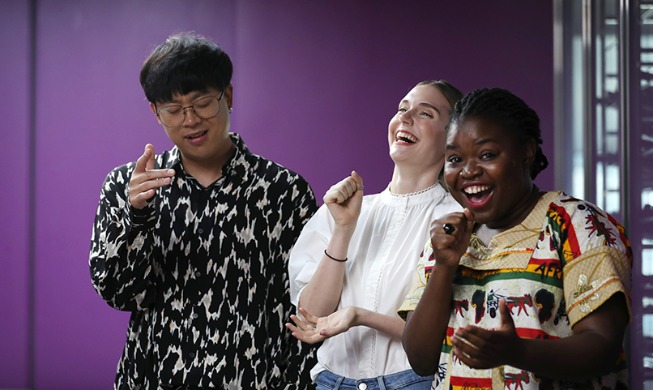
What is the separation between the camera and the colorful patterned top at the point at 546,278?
1.38m

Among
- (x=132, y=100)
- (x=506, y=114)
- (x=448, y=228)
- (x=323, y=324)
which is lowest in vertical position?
(x=323, y=324)

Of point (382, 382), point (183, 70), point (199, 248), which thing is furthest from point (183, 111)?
point (382, 382)

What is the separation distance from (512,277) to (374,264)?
0.67 meters

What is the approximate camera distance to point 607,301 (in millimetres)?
1371

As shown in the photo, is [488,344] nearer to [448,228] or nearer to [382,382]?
[448,228]

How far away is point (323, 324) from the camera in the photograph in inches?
76.8

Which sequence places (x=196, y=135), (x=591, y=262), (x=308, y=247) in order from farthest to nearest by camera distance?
1. (x=196, y=135)
2. (x=308, y=247)
3. (x=591, y=262)

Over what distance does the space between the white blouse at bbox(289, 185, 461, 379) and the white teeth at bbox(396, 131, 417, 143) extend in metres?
0.13

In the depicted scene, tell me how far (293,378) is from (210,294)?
1.02 feet

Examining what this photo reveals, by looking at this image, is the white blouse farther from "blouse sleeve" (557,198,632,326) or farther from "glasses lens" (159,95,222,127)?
"blouse sleeve" (557,198,632,326)

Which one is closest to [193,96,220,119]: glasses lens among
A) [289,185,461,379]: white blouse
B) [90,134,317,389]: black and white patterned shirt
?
[90,134,317,389]: black and white patterned shirt

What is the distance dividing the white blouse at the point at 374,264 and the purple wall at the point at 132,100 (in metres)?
3.13

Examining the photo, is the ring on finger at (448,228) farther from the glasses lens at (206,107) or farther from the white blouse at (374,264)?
the glasses lens at (206,107)

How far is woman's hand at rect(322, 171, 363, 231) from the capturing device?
6.85 ft
